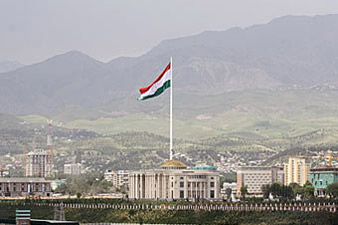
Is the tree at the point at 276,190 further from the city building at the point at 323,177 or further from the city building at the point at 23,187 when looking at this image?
the city building at the point at 23,187

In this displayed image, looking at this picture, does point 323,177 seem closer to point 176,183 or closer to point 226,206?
point 176,183

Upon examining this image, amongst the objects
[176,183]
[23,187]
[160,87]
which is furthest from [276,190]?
[23,187]

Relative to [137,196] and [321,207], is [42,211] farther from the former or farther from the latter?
[321,207]

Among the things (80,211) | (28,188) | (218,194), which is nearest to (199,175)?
(218,194)

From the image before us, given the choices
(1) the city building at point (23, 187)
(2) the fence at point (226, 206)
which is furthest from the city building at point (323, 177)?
(2) the fence at point (226, 206)

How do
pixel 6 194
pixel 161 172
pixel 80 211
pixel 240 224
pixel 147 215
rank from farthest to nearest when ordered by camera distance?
pixel 6 194 → pixel 161 172 → pixel 80 211 → pixel 147 215 → pixel 240 224

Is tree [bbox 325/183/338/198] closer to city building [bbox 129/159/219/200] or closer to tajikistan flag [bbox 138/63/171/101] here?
city building [bbox 129/159/219/200]

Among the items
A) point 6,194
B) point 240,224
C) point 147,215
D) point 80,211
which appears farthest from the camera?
point 6,194
